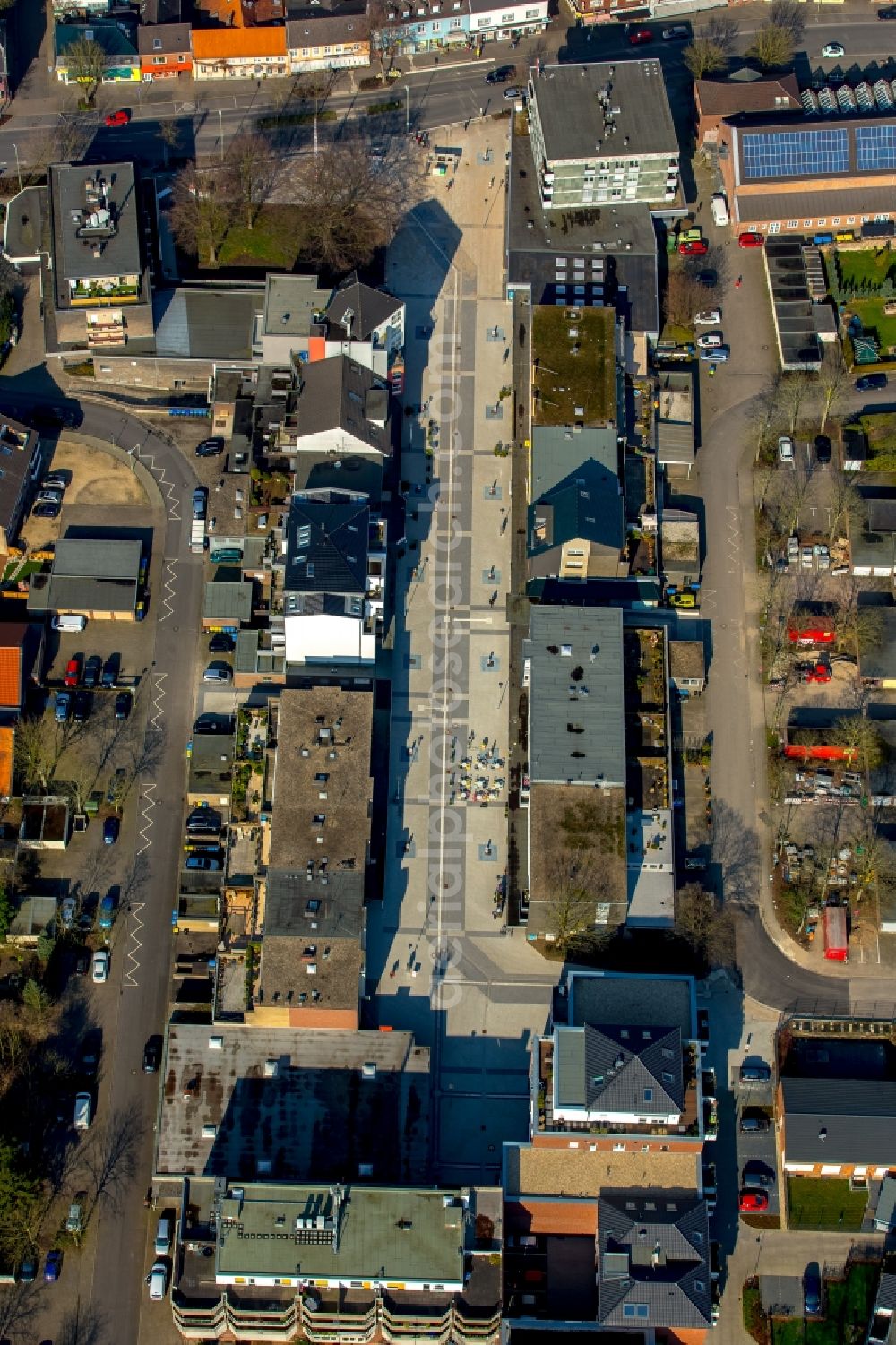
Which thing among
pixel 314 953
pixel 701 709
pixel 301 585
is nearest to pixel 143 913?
pixel 314 953

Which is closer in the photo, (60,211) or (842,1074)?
(842,1074)

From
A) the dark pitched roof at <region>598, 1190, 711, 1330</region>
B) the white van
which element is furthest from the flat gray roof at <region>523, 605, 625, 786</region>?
the white van

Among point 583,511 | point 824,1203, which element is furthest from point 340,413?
point 824,1203

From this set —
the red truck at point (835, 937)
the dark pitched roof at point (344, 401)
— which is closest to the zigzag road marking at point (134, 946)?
the dark pitched roof at point (344, 401)

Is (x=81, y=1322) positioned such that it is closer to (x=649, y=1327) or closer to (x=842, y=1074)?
(x=649, y=1327)

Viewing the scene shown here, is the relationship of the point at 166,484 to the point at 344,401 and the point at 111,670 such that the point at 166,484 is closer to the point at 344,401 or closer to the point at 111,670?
the point at 344,401

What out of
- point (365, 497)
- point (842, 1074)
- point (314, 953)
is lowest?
point (842, 1074)

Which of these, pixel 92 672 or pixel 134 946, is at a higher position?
pixel 92 672
